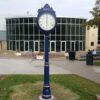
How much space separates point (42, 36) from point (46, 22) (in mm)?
53259

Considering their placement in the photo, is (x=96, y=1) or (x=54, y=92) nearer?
(x=54, y=92)

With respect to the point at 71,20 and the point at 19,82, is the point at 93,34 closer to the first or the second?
the point at 71,20

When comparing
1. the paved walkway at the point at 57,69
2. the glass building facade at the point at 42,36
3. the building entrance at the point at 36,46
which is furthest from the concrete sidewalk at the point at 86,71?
the glass building facade at the point at 42,36

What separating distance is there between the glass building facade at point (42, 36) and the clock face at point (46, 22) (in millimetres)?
51698

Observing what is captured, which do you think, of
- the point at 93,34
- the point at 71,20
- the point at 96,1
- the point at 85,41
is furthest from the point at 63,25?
the point at 96,1

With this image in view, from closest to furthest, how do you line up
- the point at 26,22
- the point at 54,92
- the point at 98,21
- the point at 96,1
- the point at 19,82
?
the point at 54,92 → the point at 19,82 → the point at 98,21 → the point at 96,1 → the point at 26,22

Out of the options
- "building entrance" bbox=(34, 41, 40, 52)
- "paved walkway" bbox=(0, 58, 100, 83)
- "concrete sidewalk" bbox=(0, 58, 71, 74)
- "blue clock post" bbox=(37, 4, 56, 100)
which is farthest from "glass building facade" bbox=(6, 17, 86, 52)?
"blue clock post" bbox=(37, 4, 56, 100)

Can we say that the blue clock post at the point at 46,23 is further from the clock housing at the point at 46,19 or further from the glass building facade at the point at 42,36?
the glass building facade at the point at 42,36

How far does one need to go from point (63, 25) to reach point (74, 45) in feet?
14.5

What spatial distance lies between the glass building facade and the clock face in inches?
2035

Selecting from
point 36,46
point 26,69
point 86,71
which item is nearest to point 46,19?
point 86,71

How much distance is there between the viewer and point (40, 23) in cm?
1147

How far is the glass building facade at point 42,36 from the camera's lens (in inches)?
2542

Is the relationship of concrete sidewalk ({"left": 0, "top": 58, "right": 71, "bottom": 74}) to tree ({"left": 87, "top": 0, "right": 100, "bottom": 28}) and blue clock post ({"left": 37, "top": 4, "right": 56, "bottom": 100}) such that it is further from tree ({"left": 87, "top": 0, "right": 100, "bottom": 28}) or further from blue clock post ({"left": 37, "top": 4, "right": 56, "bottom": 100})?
blue clock post ({"left": 37, "top": 4, "right": 56, "bottom": 100})
